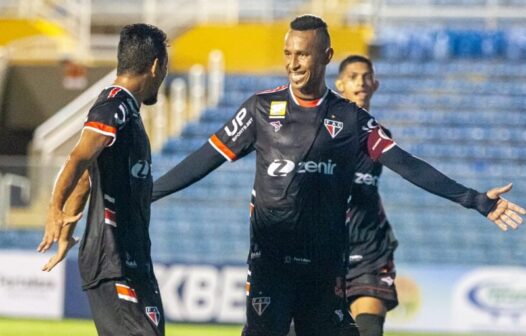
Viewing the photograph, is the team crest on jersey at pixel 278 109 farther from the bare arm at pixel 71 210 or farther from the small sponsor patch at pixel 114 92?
the bare arm at pixel 71 210

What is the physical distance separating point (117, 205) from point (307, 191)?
141cm

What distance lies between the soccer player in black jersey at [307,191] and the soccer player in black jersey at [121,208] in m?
1.09

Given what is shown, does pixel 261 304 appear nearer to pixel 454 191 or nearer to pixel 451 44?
pixel 454 191

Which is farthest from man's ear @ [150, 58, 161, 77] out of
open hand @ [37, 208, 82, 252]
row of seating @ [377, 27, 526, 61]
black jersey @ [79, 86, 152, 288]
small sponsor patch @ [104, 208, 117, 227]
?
row of seating @ [377, 27, 526, 61]

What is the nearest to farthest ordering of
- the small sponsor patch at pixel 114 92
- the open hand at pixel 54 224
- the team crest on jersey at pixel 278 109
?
the open hand at pixel 54 224, the small sponsor patch at pixel 114 92, the team crest on jersey at pixel 278 109

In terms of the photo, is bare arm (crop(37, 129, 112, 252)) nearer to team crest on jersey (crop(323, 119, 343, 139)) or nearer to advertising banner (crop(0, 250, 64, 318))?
team crest on jersey (crop(323, 119, 343, 139))

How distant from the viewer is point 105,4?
26.5 metres

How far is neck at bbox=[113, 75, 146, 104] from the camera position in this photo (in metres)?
7.11

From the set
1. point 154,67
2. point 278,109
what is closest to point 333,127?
point 278,109

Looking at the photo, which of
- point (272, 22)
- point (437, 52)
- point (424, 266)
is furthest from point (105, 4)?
point (424, 266)

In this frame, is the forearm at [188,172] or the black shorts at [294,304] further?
the forearm at [188,172]

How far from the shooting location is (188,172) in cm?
817

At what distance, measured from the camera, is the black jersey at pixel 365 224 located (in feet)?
31.0

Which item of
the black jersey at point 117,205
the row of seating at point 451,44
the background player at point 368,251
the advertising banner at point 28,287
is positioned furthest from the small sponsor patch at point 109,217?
the row of seating at point 451,44
